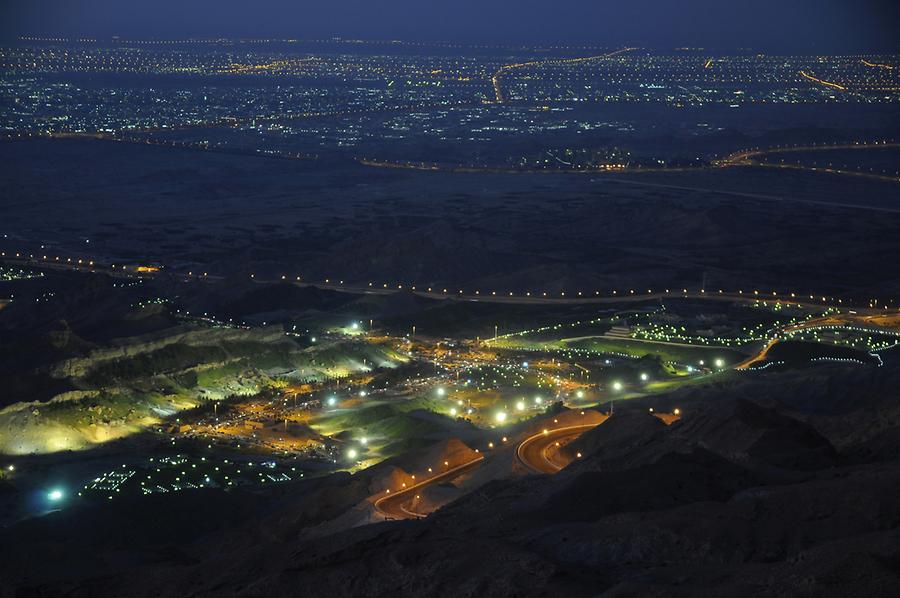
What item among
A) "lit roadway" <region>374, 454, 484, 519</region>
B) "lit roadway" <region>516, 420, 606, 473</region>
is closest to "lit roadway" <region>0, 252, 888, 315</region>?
"lit roadway" <region>516, 420, 606, 473</region>

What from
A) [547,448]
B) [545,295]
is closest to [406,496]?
[547,448]

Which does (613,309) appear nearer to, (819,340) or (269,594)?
(819,340)

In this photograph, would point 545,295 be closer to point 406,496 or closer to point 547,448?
point 547,448

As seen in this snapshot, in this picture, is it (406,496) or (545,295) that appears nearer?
(406,496)

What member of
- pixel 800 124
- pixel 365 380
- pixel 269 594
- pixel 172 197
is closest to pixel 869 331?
pixel 365 380

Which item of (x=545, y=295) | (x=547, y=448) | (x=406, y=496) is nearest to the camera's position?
(x=406, y=496)

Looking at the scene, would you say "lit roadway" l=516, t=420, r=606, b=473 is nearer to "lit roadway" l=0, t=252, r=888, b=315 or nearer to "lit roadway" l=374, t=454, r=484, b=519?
"lit roadway" l=374, t=454, r=484, b=519
